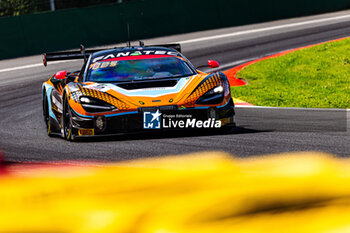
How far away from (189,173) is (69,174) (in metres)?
1.17

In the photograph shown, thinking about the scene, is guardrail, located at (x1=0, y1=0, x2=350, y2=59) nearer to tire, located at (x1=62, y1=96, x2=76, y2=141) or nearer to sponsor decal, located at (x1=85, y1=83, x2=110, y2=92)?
tire, located at (x1=62, y1=96, x2=76, y2=141)

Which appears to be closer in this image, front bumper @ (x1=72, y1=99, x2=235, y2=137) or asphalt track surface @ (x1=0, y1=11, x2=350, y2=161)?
asphalt track surface @ (x1=0, y1=11, x2=350, y2=161)

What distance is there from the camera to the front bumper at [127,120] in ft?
27.2

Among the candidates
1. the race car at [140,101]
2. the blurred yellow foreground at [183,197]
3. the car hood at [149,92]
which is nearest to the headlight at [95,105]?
the race car at [140,101]

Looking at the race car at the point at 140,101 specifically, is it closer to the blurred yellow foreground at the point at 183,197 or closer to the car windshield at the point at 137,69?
the car windshield at the point at 137,69

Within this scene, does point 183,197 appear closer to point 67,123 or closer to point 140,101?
point 140,101

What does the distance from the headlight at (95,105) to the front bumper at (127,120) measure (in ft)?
0.28

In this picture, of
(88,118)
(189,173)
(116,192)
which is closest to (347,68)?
(88,118)

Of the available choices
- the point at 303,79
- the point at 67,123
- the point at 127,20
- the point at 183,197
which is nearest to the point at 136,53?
the point at 67,123

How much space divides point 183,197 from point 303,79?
9.74m

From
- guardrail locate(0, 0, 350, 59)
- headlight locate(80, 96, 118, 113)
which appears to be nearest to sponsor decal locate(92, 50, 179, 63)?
headlight locate(80, 96, 118, 113)

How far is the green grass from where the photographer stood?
39.9 ft

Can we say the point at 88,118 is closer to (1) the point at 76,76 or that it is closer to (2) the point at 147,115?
(2) the point at 147,115

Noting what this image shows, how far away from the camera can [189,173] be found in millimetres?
6402
